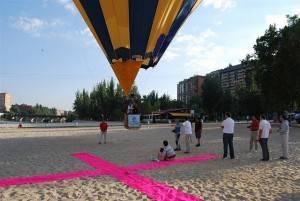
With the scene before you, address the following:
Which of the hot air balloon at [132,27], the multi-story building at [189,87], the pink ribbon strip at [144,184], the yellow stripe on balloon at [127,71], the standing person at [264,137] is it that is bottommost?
the pink ribbon strip at [144,184]

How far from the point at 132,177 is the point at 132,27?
1016 centimetres

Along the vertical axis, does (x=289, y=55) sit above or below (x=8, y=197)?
above

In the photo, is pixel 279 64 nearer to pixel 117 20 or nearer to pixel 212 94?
pixel 117 20

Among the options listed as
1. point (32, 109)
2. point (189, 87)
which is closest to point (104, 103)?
point (189, 87)

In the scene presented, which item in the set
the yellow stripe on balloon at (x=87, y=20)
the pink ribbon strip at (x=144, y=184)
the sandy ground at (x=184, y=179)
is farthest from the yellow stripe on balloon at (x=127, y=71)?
the pink ribbon strip at (x=144, y=184)

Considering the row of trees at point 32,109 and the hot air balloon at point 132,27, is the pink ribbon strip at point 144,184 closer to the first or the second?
the hot air balloon at point 132,27

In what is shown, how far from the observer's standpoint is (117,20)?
19.0 metres

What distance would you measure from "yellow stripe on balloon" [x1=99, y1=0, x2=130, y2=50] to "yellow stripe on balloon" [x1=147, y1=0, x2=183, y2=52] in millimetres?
1249

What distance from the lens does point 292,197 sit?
847 centimetres

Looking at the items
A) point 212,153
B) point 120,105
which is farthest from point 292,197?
point 120,105

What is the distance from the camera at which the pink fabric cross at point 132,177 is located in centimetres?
882

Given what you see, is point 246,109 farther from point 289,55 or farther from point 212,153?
point 212,153

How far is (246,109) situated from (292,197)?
7475 centimetres

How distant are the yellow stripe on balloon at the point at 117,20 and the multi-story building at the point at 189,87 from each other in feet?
372
